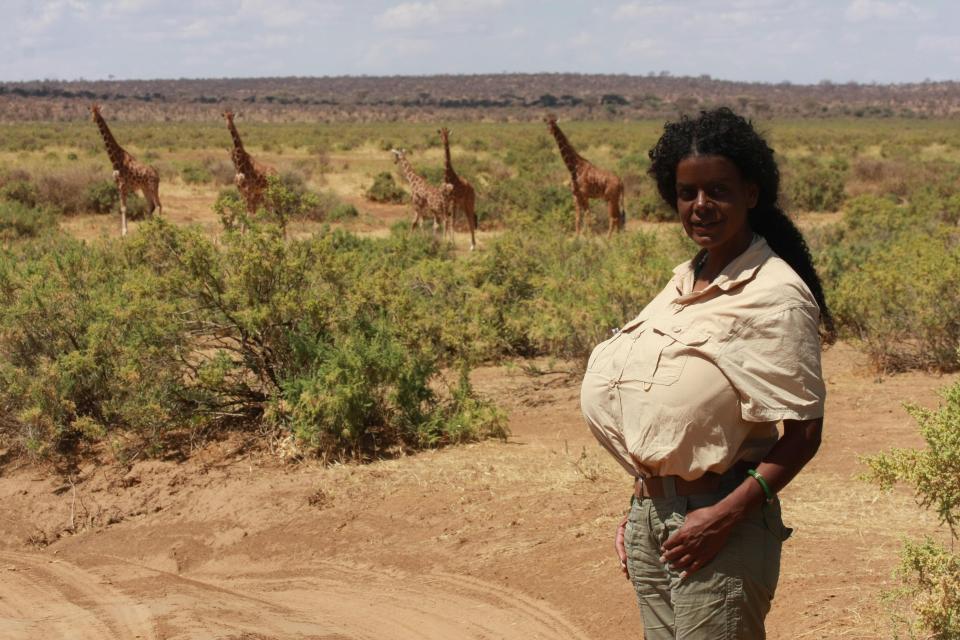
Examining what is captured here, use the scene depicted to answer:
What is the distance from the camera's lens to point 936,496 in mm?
3439

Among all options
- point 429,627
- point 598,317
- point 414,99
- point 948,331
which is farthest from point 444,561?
point 414,99

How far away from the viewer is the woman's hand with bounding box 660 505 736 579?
8.12 feet

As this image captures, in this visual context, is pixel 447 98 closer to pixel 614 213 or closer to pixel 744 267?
pixel 614 213

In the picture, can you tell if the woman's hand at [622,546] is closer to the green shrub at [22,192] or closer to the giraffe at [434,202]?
the giraffe at [434,202]

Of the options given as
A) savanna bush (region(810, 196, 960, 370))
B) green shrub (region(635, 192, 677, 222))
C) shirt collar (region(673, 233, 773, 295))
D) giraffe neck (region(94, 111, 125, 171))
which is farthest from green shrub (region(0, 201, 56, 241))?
shirt collar (region(673, 233, 773, 295))

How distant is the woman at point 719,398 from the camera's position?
8.05 feet

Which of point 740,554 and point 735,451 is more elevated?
point 735,451

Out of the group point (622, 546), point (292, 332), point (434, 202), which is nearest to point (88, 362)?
point (292, 332)

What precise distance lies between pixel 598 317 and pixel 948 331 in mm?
2977

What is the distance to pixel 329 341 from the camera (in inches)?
294

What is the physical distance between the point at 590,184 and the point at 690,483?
16.1 meters

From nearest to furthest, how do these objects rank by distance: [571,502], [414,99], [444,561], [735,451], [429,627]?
[735,451]
[429,627]
[444,561]
[571,502]
[414,99]

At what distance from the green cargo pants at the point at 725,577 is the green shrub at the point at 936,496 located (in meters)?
1.00

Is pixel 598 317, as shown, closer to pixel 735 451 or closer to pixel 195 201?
pixel 735 451
